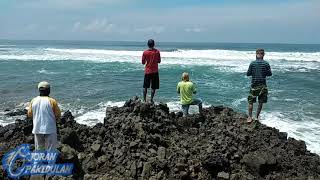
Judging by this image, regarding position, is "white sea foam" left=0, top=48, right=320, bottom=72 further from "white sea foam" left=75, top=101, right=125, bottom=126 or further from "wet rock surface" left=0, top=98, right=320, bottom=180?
"wet rock surface" left=0, top=98, right=320, bottom=180

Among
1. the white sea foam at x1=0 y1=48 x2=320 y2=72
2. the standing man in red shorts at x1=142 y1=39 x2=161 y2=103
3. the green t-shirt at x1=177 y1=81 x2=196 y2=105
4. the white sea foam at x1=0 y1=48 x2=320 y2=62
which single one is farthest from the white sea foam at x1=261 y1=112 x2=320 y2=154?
the white sea foam at x1=0 y1=48 x2=320 y2=62

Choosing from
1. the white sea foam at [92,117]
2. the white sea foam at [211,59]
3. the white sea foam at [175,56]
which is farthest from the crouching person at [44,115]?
the white sea foam at [175,56]

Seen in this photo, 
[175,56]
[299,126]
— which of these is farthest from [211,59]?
[299,126]

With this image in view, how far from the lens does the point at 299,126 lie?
1480cm

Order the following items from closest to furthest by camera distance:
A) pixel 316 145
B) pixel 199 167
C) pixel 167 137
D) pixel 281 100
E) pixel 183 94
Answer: pixel 199 167 < pixel 167 137 < pixel 183 94 < pixel 316 145 < pixel 281 100

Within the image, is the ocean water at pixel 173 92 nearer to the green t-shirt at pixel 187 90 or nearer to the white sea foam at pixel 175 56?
the green t-shirt at pixel 187 90

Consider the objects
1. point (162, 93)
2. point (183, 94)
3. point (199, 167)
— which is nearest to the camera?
point (199, 167)

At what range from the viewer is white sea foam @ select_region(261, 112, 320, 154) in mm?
12859

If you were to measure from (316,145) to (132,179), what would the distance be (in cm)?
735

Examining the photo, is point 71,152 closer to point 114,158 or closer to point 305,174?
point 114,158

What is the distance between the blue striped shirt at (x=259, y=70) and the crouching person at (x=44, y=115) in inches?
192

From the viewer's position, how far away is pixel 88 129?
9812 mm

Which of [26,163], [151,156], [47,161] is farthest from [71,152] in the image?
[151,156]

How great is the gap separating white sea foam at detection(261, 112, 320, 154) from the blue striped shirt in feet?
11.3
